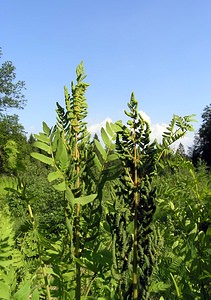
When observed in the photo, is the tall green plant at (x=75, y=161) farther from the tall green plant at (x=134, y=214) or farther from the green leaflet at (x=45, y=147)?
the tall green plant at (x=134, y=214)

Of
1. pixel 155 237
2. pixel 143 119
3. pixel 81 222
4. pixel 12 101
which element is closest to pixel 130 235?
pixel 155 237

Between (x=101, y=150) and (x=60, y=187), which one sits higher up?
(x=101, y=150)

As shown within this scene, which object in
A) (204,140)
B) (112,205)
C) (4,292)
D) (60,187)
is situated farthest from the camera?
(204,140)

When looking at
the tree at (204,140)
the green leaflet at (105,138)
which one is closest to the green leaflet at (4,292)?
the green leaflet at (105,138)

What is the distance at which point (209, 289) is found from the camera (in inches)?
58.9

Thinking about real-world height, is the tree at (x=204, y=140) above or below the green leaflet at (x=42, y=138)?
above

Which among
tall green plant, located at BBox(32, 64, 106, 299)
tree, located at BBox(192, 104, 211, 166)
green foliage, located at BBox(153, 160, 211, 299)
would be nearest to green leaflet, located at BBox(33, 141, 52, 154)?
tall green plant, located at BBox(32, 64, 106, 299)

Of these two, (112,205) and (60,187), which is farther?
(112,205)

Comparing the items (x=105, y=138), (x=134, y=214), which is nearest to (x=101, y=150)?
(x=105, y=138)

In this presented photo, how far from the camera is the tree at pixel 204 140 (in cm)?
5944

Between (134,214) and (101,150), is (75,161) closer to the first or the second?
(101,150)

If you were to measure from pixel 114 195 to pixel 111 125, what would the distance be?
319mm

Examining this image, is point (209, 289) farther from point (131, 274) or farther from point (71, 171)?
point (71, 171)

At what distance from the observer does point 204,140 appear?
200ft
